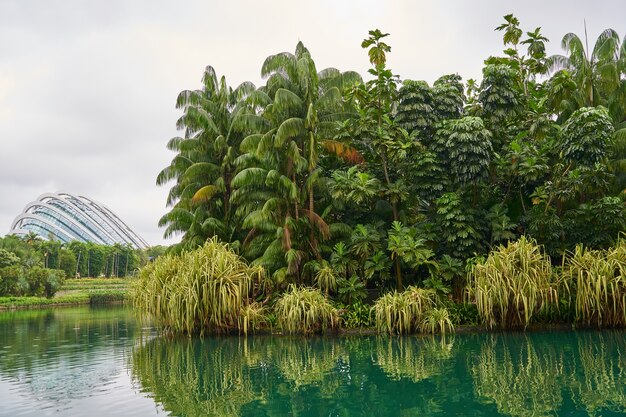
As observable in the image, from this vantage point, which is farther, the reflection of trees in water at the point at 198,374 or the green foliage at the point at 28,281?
the green foliage at the point at 28,281

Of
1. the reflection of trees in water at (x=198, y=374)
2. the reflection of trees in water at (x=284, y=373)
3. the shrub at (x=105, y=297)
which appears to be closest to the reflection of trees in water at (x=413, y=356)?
the reflection of trees in water at (x=284, y=373)

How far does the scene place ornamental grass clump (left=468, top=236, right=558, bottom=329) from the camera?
46.9 feet

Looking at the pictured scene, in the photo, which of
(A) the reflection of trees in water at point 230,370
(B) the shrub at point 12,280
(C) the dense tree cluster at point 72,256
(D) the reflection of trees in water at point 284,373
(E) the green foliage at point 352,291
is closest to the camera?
(D) the reflection of trees in water at point 284,373

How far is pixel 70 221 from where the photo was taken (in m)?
95.1

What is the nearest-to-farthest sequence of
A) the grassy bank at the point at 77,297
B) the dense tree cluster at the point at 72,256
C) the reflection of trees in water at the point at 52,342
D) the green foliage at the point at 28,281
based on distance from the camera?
the reflection of trees in water at the point at 52,342 → the grassy bank at the point at 77,297 → the green foliage at the point at 28,281 → the dense tree cluster at the point at 72,256

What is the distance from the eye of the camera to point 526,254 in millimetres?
14586

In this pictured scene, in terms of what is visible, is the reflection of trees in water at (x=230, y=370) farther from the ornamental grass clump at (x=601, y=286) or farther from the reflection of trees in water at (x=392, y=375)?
the ornamental grass clump at (x=601, y=286)

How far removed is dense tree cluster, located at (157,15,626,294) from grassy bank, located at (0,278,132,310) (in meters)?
14.8

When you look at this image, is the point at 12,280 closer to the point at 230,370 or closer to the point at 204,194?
the point at 204,194

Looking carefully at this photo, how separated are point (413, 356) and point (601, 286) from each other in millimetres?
6486

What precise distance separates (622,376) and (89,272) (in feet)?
278

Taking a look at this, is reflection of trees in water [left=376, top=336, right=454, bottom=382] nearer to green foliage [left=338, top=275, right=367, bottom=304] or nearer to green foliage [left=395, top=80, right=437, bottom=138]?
green foliage [left=338, top=275, right=367, bottom=304]

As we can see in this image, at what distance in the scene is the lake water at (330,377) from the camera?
24.5 feet

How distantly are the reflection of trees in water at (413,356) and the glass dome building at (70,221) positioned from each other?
8614cm
